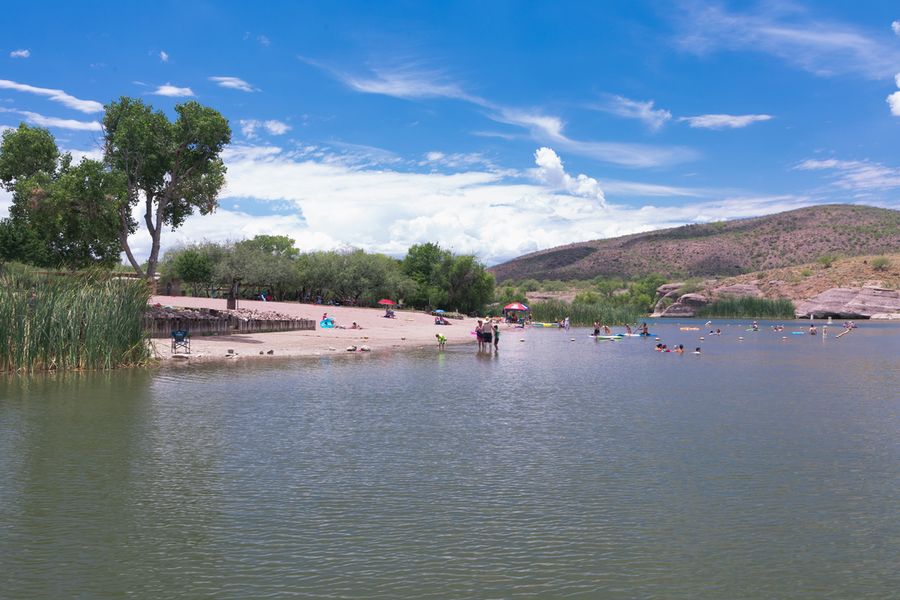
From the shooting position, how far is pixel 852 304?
446 feet

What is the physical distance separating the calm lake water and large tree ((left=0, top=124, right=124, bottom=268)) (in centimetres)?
2015

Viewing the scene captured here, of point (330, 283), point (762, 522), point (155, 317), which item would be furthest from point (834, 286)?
point (762, 522)

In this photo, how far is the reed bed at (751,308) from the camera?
5123 inches

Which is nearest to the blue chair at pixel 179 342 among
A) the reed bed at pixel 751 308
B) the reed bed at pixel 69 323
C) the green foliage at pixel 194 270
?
the reed bed at pixel 69 323

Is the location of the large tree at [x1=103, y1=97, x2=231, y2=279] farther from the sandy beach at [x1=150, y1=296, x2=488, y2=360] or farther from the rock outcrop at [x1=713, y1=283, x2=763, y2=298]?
the rock outcrop at [x1=713, y1=283, x2=763, y2=298]

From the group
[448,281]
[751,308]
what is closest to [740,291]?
[751,308]

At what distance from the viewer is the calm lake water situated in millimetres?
8430

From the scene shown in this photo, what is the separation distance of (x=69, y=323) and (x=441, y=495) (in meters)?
22.1

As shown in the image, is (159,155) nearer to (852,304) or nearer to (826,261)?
(852,304)

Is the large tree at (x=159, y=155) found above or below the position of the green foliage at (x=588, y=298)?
above

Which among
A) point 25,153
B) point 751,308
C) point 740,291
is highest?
point 25,153

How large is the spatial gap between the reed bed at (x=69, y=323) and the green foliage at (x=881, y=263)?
15933cm

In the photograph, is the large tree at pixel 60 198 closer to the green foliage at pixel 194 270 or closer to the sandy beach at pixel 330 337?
the sandy beach at pixel 330 337

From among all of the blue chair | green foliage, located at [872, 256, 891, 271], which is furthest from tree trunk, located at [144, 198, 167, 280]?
green foliage, located at [872, 256, 891, 271]
